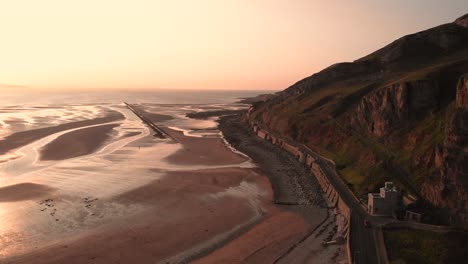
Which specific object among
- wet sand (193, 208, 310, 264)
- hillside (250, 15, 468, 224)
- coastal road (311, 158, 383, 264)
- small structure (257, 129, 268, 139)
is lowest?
wet sand (193, 208, 310, 264)

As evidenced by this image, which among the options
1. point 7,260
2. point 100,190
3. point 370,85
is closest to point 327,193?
point 100,190

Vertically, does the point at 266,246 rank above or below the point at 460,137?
below

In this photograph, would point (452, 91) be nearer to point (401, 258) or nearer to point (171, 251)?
point (401, 258)

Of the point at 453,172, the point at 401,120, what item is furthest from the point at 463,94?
the point at 401,120

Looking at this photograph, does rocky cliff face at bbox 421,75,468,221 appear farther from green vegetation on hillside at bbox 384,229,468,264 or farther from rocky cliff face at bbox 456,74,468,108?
green vegetation on hillside at bbox 384,229,468,264

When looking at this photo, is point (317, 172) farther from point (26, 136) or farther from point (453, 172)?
point (26, 136)

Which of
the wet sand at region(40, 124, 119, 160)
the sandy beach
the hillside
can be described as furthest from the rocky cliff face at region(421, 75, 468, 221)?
the wet sand at region(40, 124, 119, 160)

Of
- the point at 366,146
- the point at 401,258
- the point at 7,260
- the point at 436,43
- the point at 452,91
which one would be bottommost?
the point at 7,260
